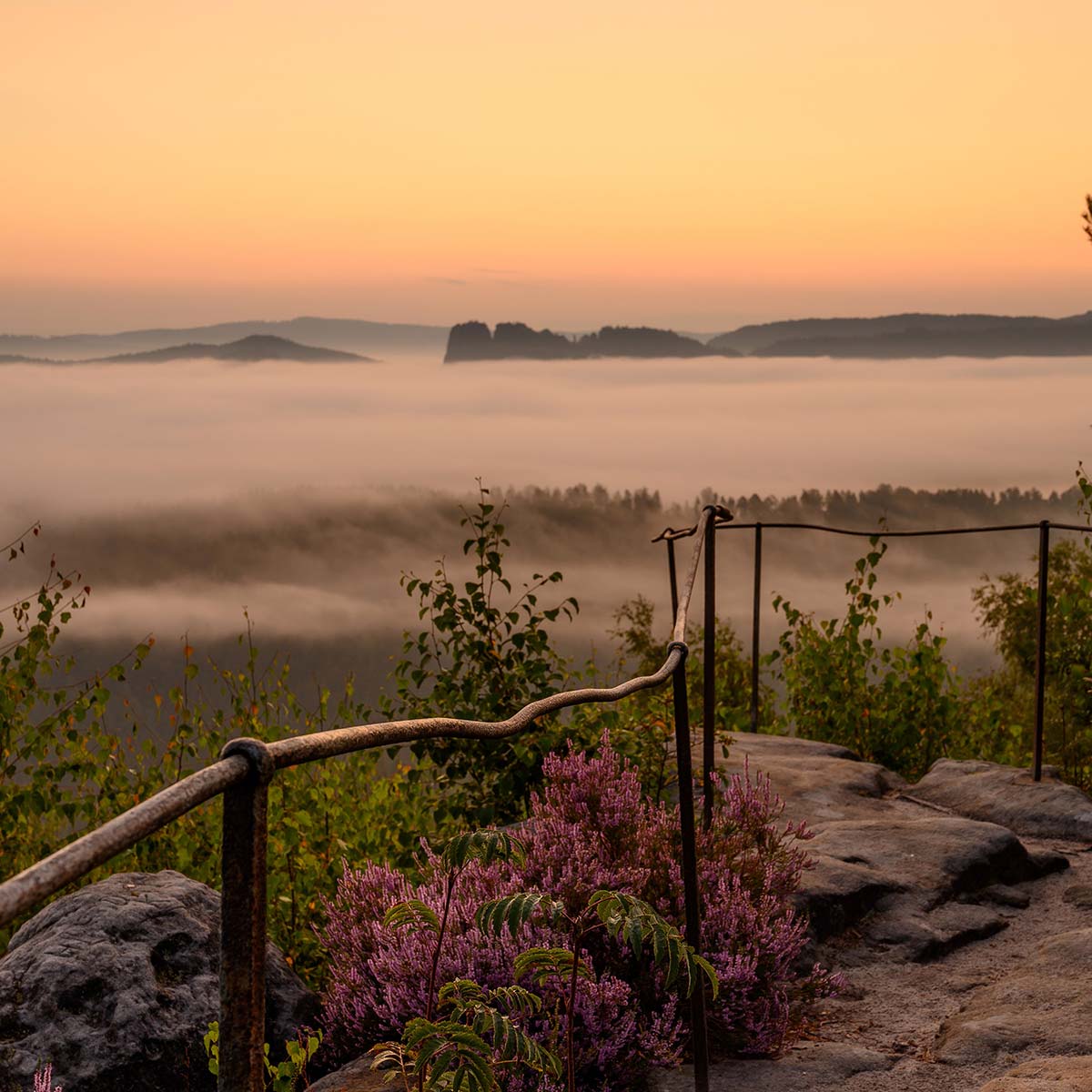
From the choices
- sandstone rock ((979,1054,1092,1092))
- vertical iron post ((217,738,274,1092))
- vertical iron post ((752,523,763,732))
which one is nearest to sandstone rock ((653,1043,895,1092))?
sandstone rock ((979,1054,1092,1092))

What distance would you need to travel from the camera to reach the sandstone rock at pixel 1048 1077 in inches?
125

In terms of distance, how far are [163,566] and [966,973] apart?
674 ft

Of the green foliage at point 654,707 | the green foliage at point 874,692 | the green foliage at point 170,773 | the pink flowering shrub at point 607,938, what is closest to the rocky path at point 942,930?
the pink flowering shrub at point 607,938

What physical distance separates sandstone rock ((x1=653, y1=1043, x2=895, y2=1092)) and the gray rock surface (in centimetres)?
142

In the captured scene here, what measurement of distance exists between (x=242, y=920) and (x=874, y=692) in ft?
28.0

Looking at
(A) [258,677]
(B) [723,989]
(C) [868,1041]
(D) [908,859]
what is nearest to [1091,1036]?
(C) [868,1041]

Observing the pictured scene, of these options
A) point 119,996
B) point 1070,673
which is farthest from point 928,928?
point 1070,673

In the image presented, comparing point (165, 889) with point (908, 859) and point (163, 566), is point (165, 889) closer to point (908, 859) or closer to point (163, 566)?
point (908, 859)

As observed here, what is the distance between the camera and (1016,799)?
7.27 m

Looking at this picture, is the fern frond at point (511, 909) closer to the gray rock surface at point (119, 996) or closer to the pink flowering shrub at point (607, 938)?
the pink flowering shrub at point (607, 938)

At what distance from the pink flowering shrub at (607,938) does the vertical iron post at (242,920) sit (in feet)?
6.80

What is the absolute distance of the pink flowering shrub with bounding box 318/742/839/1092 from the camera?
12.1ft

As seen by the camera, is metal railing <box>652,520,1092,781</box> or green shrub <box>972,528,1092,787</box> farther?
green shrub <box>972,528,1092,787</box>

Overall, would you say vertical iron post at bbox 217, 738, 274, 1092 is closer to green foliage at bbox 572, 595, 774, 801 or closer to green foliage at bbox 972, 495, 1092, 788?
green foliage at bbox 572, 595, 774, 801
